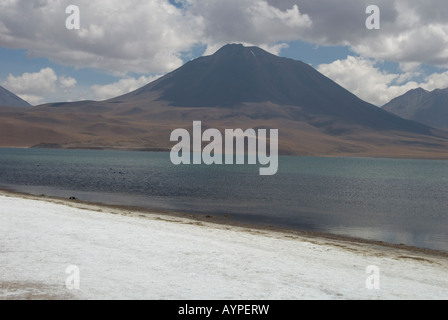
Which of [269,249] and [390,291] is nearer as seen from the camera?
[390,291]

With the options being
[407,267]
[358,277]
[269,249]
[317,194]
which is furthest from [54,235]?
[317,194]

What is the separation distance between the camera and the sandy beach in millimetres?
11156

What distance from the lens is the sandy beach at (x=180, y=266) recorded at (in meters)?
11.2

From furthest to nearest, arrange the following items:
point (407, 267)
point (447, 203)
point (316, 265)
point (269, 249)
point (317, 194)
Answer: point (317, 194), point (447, 203), point (269, 249), point (407, 267), point (316, 265)

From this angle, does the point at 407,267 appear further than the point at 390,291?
Yes

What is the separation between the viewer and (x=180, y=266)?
13.8m

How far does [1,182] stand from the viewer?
56375 mm

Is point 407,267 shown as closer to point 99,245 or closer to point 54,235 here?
point 99,245

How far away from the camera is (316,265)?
15305 mm

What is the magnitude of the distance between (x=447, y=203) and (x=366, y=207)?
1239 centimetres
